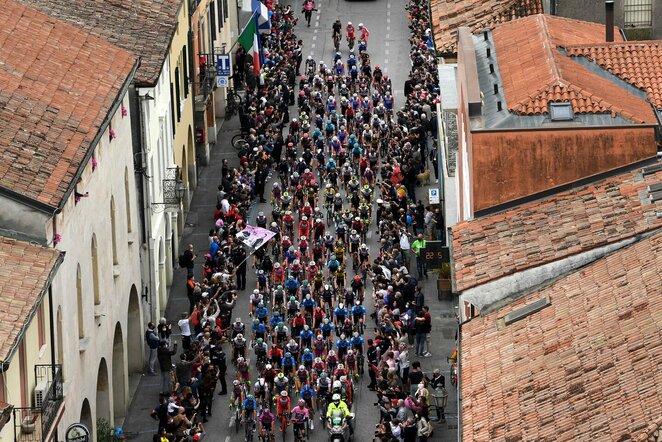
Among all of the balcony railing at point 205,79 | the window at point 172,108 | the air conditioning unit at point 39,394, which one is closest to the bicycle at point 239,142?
the balcony railing at point 205,79

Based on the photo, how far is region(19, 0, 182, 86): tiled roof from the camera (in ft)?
224

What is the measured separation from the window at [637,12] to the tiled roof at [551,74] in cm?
454

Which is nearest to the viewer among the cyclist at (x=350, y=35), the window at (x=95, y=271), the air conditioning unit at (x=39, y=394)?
the air conditioning unit at (x=39, y=394)

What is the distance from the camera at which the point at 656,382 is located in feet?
131

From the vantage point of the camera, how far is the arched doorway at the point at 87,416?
56.8 metres

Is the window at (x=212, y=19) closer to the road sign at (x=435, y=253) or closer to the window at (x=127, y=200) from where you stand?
the road sign at (x=435, y=253)

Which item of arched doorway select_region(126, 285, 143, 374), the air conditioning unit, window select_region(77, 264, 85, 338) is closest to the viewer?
the air conditioning unit

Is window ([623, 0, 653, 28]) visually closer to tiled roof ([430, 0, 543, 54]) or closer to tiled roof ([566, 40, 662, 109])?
tiled roof ([430, 0, 543, 54])

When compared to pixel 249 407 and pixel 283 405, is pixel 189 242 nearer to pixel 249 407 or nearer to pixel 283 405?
pixel 283 405

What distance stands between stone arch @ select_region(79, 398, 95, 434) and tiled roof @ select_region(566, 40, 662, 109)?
56.1ft

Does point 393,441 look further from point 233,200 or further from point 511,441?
point 233,200

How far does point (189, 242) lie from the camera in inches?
3172

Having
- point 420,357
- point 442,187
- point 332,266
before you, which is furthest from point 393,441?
point 442,187

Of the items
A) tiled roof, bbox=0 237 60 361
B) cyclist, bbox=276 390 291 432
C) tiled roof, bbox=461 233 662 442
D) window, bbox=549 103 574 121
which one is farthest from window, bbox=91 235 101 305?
window, bbox=549 103 574 121
